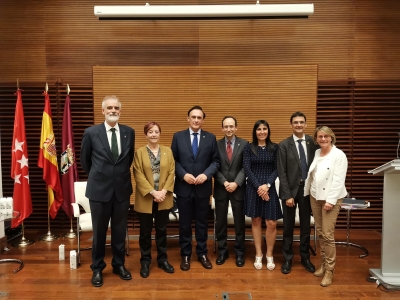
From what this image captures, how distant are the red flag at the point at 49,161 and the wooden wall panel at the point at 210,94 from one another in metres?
0.68

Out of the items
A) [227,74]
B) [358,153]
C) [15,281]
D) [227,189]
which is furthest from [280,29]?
[15,281]

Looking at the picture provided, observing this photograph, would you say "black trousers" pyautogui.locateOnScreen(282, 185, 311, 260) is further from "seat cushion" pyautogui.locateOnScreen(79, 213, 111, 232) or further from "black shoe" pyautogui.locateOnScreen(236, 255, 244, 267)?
"seat cushion" pyautogui.locateOnScreen(79, 213, 111, 232)

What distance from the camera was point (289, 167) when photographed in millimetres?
3443

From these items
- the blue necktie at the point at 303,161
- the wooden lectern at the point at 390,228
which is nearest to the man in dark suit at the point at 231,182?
the blue necktie at the point at 303,161

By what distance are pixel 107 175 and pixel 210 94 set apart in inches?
93.9

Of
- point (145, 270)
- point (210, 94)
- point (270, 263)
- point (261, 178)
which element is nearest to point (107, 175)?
point (145, 270)

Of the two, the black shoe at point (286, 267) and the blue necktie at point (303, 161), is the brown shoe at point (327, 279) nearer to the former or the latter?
the black shoe at point (286, 267)

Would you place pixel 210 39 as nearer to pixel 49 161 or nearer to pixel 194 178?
pixel 194 178

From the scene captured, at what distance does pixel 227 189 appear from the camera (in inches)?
140

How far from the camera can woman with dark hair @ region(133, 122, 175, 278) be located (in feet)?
A: 11.0

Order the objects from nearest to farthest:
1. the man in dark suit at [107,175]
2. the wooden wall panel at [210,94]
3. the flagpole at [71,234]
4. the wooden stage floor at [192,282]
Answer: the wooden stage floor at [192,282] → the man in dark suit at [107,175] → the flagpole at [71,234] → the wooden wall panel at [210,94]

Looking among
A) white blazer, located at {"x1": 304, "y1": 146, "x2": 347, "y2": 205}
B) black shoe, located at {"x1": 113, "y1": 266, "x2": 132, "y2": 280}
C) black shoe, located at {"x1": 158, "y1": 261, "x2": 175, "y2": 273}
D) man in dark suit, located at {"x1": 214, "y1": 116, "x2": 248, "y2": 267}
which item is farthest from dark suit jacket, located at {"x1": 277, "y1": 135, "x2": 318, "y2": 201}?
black shoe, located at {"x1": 113, "y1": 266, "x2": 132, "y2": 280}

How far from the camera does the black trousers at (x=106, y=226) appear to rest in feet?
10.7

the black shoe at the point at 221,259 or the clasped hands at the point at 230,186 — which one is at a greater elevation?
the clasped hands at the point at 230,186
